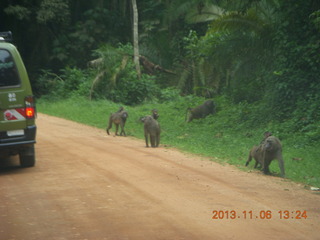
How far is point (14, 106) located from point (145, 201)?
3.37m

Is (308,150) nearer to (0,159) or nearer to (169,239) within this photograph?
(0,159)

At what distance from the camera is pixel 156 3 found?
109 feet

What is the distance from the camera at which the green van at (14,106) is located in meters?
9.55

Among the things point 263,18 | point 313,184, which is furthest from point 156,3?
point 313,184

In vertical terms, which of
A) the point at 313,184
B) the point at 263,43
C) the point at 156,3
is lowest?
the point at 313,184

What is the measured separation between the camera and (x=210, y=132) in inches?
695

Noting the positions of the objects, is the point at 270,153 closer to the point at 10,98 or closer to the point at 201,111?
the point at 10,98

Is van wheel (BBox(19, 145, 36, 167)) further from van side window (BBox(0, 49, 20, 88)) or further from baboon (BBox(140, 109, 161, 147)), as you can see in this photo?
baboon (BBox(140, 109, 161, 147))

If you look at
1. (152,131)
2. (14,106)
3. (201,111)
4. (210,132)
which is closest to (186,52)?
(201,111)

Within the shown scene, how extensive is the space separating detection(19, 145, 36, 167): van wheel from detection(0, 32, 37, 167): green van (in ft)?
1.09

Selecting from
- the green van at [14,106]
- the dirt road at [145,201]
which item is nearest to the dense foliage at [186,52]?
the dirt road at [145,201]

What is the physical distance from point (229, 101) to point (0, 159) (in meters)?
12.0
